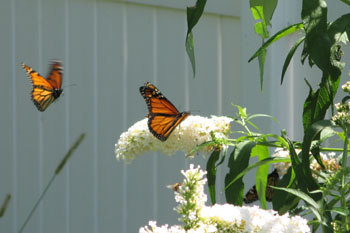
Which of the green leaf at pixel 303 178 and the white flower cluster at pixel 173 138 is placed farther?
the white flower cluster at pixel 173 138

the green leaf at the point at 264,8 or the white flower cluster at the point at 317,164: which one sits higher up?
the green leaf at the point at 264,8

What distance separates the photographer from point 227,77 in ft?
10.7

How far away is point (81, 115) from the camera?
10.3 ft

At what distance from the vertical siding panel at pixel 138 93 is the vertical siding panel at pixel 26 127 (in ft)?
1.25

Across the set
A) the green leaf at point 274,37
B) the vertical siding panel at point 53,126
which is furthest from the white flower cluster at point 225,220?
the vertical siding panel at point 53,126

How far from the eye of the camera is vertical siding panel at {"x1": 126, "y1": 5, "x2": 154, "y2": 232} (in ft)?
10.5

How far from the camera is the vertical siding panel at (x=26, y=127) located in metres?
3.07

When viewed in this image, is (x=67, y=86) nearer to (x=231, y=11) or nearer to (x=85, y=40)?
(x=85, y=40)

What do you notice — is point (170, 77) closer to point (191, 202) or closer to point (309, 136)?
point (309, 136)

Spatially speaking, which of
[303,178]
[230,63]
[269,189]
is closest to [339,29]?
[303,178]

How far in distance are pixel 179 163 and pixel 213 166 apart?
4.55 ft

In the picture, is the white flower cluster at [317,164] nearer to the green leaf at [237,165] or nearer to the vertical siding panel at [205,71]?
the green leaf at [237,165]

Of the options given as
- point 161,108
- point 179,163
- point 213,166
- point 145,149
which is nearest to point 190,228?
point 213,166

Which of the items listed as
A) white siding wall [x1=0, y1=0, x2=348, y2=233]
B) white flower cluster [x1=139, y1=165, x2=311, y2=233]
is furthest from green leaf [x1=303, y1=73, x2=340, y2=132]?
white siding wall [x1=0, y1=0, x2=348, y2=233]
